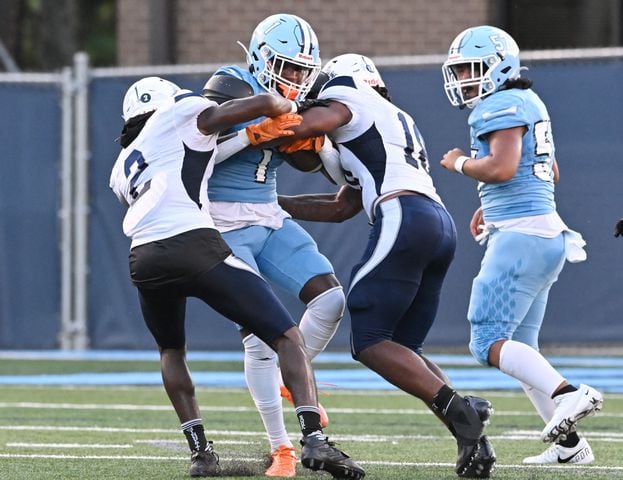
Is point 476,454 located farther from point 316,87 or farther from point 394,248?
point 316,87

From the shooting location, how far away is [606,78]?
1111 centimetres

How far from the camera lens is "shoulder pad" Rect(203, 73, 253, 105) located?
5.75 metres

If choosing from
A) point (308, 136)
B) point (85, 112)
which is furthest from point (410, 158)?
point (85, 112)

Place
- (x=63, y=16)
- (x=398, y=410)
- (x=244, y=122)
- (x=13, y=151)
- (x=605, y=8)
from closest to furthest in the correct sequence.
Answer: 1. (x=244, y=122)
2. (x=398, y=410)
3. (x=13, y=151)
4. (x=605, y=8)
5. (x=63, y=16)

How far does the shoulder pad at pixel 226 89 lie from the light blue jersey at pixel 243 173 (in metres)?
0.05

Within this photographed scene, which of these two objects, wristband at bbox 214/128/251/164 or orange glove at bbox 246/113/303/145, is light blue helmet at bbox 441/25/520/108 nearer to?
orange glove at bbox 246/113/303/145

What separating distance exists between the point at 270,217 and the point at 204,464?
1145 millimetres

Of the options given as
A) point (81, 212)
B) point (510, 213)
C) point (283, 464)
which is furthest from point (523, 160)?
point (81, 212)

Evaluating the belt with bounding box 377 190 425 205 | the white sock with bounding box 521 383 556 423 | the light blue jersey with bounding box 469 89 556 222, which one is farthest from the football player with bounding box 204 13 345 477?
the white sock with bounding box 521 383 556 423

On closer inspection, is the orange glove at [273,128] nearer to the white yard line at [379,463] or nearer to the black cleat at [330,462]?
the black cleat at [330,462]

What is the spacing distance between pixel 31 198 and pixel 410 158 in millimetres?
6855

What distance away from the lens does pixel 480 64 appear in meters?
5.98

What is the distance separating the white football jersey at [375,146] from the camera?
5660 millimetres

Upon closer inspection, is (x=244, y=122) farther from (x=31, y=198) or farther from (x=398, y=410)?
(x=31, y=198)
